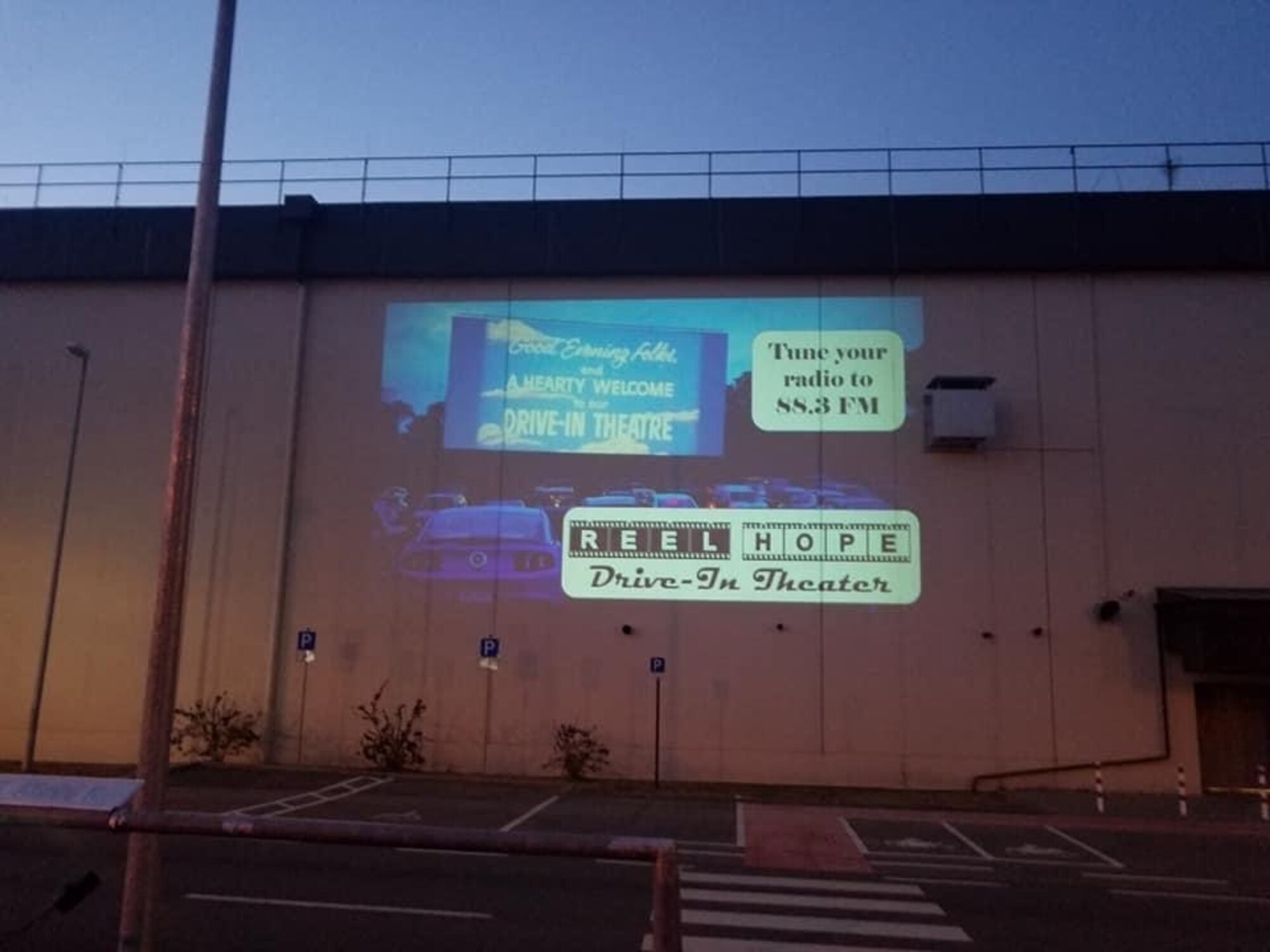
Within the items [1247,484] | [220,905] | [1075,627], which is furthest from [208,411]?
[1247,484]

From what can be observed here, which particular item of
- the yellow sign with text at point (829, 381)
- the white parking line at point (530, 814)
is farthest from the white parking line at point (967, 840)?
the yellow sign with text at point (829, 381)

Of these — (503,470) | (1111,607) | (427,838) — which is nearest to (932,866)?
(427,838)

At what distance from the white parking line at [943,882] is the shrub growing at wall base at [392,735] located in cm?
1442

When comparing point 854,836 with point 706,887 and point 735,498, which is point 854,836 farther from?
point 735,498

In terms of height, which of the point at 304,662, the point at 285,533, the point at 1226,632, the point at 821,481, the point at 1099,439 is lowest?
the point at 304,662

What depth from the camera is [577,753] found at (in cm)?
2400

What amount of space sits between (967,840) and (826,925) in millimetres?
7471

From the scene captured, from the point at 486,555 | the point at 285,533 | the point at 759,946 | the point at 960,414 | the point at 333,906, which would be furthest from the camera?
the point at 285,533

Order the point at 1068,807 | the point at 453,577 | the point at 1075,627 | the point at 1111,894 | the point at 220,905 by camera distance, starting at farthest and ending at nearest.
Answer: the point at 453,577, the point at 1075,627, the point at 1068,807, the point at 1111,894, the point at 220,905

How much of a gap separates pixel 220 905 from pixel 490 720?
15.1 metres

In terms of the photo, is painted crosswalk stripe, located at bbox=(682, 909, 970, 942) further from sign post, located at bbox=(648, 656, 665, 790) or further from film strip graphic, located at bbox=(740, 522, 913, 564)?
film strip graphic, located at bbox=(740, 522, 913, 564)

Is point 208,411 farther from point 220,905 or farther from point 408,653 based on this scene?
point 220,905

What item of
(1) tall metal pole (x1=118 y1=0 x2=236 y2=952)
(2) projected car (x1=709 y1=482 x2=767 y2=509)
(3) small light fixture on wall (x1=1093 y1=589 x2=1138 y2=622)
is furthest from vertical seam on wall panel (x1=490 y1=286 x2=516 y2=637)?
(1) tall metal pole (x1=118 y1=0 x2=236 y2=952)

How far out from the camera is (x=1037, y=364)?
24.8m
